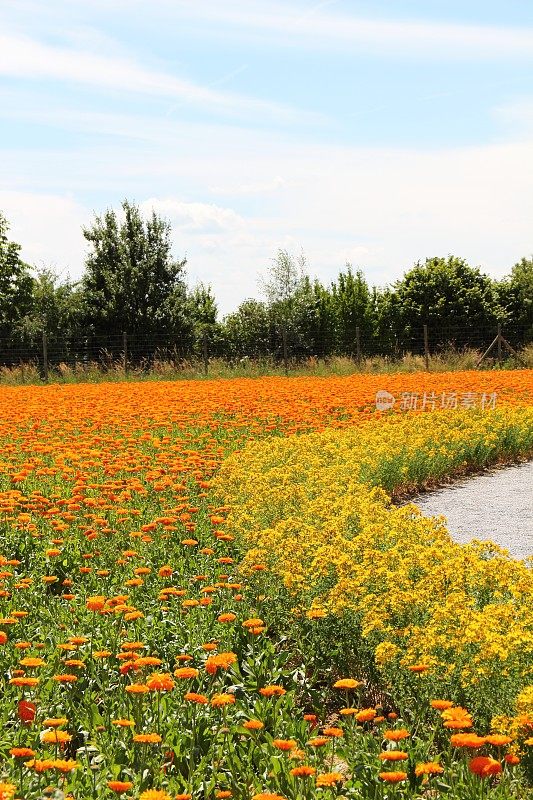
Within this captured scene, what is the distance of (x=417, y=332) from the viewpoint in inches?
1320

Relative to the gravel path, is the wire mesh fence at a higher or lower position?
higher

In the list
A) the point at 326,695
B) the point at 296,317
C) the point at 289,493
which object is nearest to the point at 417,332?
the point at 296,317

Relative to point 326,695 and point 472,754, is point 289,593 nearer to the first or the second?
point 326,695

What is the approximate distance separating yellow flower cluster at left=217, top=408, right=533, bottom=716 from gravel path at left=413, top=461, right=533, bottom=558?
1.08 meters

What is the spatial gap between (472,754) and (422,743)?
0.27 metres

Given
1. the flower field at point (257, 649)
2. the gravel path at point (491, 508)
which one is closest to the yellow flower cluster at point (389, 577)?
the flower field at point (257, 649)

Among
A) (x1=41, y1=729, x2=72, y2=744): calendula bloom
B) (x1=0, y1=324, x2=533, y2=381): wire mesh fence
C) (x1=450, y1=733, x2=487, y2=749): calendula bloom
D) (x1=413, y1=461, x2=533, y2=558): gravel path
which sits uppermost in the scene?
(x1=0, y1=324, x2=533, y2=381): wire mesh fence

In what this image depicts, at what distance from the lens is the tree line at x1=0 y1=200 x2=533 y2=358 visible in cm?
3375

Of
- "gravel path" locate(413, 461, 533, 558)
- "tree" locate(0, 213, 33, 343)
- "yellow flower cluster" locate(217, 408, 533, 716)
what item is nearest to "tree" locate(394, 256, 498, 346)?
"tree" locate(0, 213, 33, 343)

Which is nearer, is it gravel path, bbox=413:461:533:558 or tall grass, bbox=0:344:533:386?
gravel path, bbox=413:461:533:558

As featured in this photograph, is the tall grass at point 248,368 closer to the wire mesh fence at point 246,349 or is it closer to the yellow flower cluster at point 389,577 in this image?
the wire mesh fence at point 246,349

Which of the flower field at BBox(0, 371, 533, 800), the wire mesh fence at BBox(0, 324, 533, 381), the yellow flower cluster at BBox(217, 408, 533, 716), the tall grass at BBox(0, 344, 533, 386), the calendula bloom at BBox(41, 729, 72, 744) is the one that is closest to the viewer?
the calendula bloom at BBox(41, 729, 72, 744)

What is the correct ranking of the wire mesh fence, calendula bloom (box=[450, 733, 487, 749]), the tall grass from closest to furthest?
calendula bloom (box=[450, 733, 487, 749]), the tall grass, the wire mesh fence

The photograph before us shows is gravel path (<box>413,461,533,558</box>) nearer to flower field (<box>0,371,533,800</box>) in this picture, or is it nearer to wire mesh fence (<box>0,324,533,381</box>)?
flower field (<box>0,371,533,800</box>)
